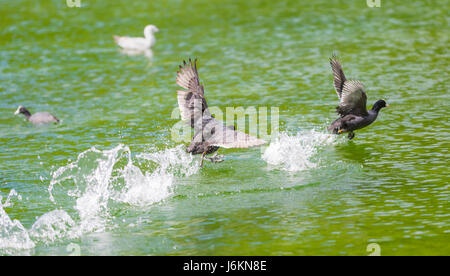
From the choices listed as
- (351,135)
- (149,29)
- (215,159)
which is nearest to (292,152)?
(215,159)

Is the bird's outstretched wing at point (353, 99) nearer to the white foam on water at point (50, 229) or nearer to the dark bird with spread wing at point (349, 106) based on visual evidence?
the dark bird with spread wing at point (349, 106)

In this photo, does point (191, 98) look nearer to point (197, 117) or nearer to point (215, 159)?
point (197, 117)

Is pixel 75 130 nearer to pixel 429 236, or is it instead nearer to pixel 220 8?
pixel 429 236

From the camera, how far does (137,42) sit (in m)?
22.1

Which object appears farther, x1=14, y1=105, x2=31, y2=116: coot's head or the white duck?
the white duck

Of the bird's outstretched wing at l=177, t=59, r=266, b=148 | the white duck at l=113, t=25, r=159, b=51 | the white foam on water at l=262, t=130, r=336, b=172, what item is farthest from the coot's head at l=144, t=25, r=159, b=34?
the white foam on water at l=262, t=130, r=336, b=172

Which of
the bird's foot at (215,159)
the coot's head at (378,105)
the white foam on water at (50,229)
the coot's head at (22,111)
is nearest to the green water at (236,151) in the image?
the white foam on water at (50,229)

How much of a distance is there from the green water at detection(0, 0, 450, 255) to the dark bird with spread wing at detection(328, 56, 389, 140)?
377mm

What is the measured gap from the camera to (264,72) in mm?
18375

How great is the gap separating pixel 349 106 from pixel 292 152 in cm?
163

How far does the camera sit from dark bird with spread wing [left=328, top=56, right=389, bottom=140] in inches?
488

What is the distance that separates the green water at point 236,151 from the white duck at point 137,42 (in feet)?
1.19

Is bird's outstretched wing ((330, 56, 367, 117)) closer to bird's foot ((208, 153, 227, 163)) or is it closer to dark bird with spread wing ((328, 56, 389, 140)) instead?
dark bird with spread wing ((328, 56, 389, 140))

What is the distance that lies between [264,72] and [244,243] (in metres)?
10.2
